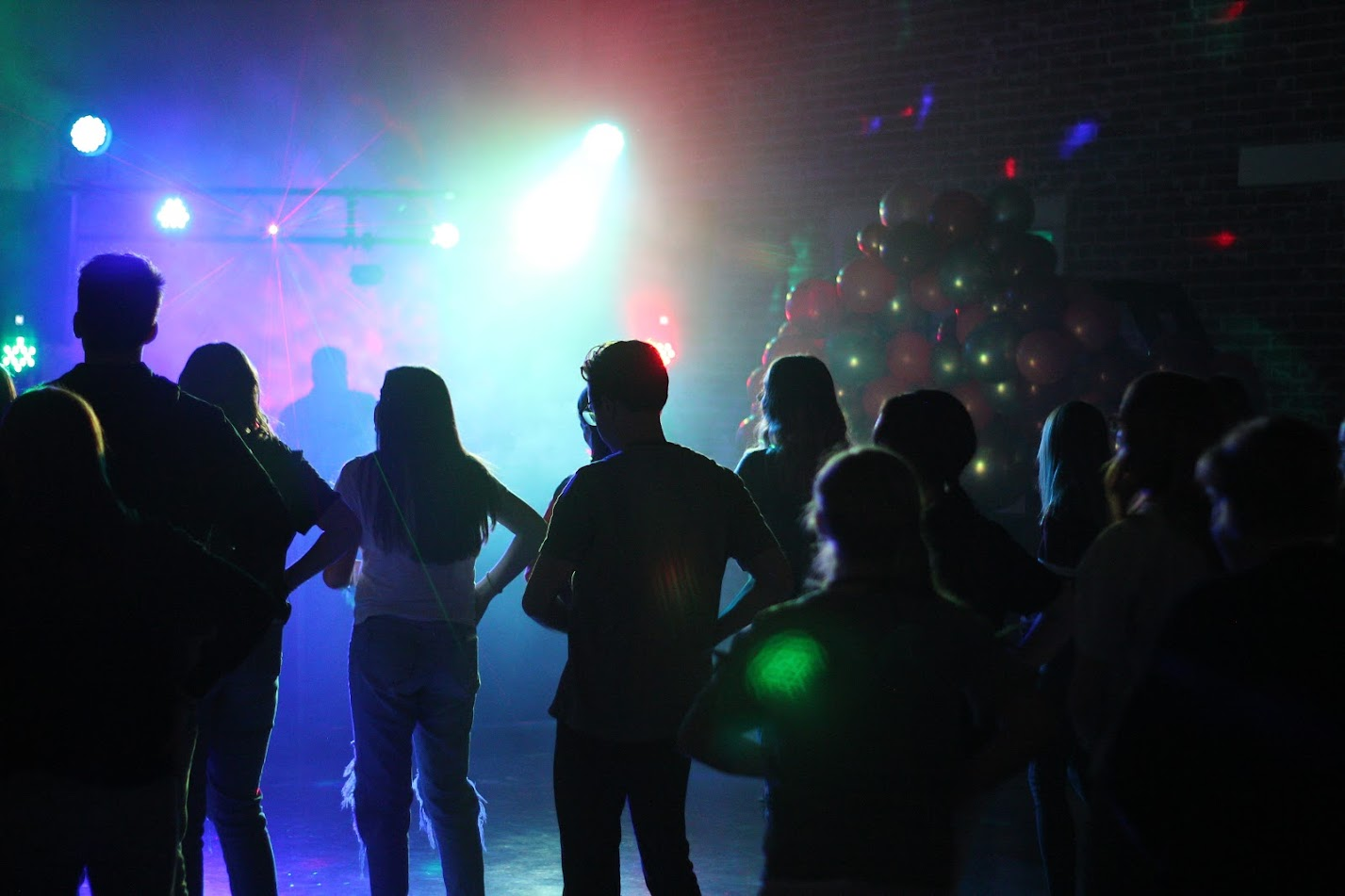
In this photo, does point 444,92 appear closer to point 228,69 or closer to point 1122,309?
point 228,69

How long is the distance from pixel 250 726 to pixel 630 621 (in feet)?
3.83

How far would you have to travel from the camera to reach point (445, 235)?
10.1m

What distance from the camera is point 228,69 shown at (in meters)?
10.6

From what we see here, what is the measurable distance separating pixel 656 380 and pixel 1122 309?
4.98m

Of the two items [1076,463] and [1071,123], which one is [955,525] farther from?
[1071,123]

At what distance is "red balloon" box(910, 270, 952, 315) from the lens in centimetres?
646

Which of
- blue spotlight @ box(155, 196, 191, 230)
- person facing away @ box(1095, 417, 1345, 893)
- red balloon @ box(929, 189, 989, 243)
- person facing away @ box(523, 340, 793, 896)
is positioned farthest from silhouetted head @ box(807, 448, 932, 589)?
blue spotlight @ box(155, 196, 191, 230)

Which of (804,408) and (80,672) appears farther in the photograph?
(804,408)

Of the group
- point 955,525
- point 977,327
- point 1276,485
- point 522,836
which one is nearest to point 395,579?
point 955,525

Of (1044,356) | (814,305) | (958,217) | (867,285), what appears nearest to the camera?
(1044,356)

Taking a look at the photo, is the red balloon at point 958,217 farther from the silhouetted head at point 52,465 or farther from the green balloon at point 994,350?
the silhouetted head at point 52,465

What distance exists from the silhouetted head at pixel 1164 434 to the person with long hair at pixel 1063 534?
113 cm

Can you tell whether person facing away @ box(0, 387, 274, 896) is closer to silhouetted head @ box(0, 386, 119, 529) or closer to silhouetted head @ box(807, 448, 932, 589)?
silhouetted head @ box(0, 386, 119, 529)

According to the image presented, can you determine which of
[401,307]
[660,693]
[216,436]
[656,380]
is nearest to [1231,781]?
[660,693]
